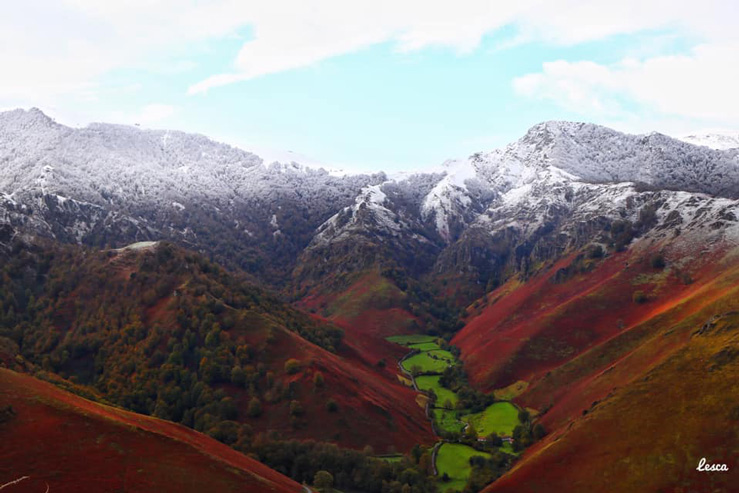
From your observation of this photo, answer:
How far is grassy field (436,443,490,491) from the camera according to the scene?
115 m

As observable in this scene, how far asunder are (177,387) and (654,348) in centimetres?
11791

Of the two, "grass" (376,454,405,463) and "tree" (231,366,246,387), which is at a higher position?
"tree" (231,366,246,387)

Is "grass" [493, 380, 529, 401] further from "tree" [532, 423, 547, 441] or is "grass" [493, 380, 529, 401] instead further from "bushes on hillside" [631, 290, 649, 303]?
"bushes on hillside" [631, 290, 649, 303]

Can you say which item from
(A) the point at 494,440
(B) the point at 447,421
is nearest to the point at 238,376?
(B) the point at 447,421

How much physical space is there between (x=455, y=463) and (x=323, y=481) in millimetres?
36651

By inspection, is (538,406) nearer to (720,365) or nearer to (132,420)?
(720,365)

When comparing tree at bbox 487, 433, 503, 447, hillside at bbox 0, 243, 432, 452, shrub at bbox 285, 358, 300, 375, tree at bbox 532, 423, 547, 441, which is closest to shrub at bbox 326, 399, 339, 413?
hillside at bbox 0, 243, 432, 452

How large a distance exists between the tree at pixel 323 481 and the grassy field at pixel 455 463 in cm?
2497

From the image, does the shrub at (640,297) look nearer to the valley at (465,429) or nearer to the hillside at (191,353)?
the valley at (465,429)

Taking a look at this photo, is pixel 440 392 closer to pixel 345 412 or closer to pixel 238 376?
pixel 345 412

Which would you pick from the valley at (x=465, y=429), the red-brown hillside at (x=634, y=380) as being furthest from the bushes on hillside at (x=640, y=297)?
the valley at (x=465, y=429)

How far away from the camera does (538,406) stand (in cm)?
15375

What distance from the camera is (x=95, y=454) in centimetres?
7425

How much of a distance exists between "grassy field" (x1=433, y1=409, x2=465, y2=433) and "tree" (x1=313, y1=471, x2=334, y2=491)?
55.1 meters
